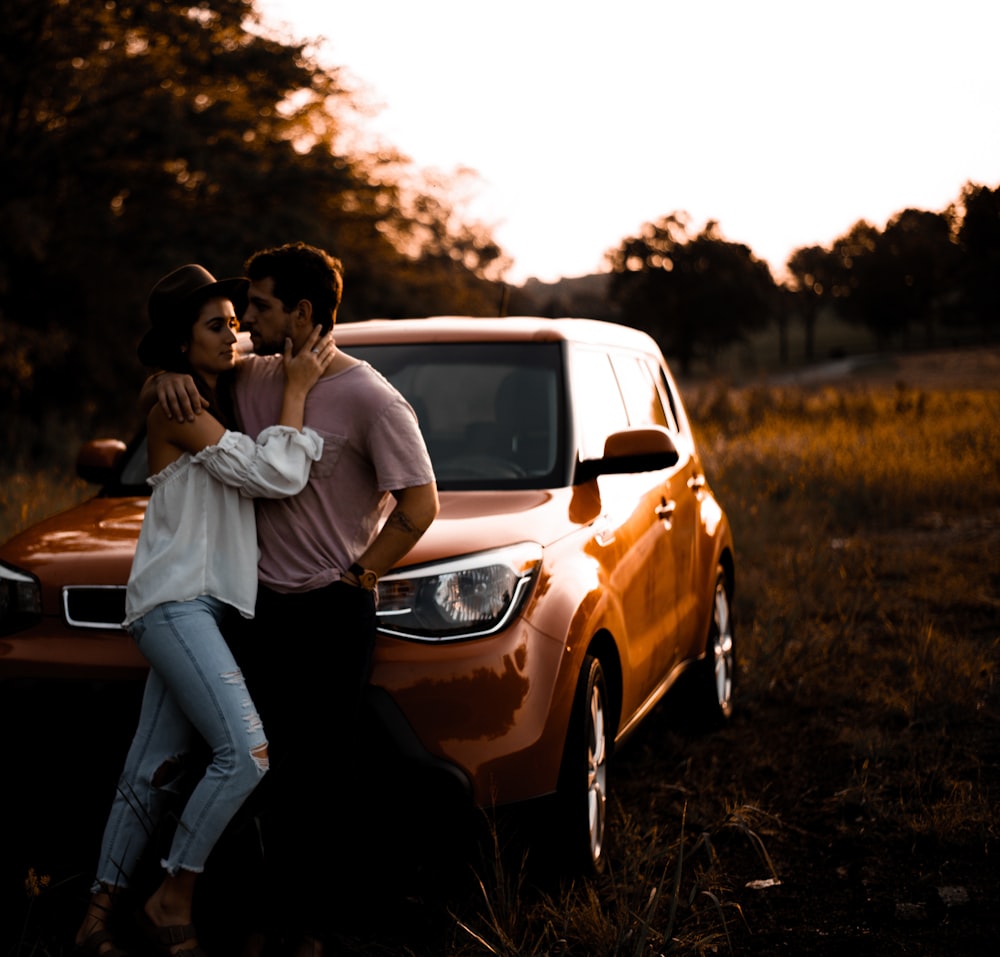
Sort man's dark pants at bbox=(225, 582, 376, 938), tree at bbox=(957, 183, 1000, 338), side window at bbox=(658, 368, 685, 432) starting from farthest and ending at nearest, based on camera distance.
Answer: tree at bbox=(957, 183, 1000, 338) → side window at bbox=(658, 368, 685, 432) → man's dark pants at bbox=(225, 582, 376, 938)

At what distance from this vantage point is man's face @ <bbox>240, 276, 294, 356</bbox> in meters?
3.23

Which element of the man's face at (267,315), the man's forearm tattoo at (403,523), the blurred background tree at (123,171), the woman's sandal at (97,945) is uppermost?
the blurred background tree at (123,171)

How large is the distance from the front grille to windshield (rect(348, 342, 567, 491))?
1.15 m

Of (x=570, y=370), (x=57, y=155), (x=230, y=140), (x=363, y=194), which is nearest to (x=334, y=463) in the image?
(x=570, y=370)

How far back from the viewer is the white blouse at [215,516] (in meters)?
3.11

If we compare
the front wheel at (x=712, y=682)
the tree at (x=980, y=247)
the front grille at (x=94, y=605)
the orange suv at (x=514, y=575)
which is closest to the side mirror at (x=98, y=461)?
the orange suv at (x=514, y=575)

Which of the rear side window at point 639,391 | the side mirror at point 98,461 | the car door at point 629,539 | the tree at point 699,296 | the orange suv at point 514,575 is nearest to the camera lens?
the orange suv at point 514,575

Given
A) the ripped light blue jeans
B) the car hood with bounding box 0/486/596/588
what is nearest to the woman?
the ripped light blue jeans

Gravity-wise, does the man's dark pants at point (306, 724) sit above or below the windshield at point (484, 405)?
below

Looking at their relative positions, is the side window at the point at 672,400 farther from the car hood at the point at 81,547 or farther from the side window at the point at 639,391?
the car hood at the point at 81,547

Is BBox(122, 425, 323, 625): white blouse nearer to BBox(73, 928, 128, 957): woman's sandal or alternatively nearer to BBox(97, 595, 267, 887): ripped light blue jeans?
BBox(97, 595, 267, 887): ripped light blue jeans

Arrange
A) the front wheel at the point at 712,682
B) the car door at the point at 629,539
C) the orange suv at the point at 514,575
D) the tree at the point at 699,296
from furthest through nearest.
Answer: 1. the tree at the point at 699,296
2. the front wheel at the point at 712,682
3. the car door at the point at 629,539
4. the orange suv at the point at 514,575

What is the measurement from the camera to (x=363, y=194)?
84.9ft

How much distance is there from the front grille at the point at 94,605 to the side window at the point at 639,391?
2352 millimetres
